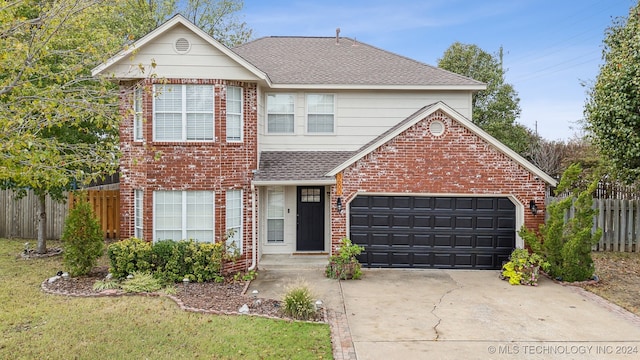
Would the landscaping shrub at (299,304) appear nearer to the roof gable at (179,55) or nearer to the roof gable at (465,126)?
the roof gable at (465,126)

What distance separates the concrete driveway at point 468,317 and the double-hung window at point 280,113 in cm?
471

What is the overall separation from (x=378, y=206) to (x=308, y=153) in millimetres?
2960

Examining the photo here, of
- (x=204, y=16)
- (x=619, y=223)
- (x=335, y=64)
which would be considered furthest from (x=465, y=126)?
(x=204, y=16)

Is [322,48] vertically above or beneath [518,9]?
beneath

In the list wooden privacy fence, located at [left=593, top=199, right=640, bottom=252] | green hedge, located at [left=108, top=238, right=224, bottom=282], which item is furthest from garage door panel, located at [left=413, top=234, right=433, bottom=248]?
wooden privacy fence, located at [left=593, top=199, right=640, bottom=252]

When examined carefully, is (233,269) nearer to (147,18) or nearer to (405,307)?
(405,307)

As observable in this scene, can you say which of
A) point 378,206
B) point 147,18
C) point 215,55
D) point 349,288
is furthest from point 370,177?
point 147,18

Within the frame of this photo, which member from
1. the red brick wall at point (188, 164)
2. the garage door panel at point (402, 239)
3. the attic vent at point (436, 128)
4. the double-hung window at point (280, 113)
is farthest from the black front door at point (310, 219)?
the attic vent at point (436, 128)

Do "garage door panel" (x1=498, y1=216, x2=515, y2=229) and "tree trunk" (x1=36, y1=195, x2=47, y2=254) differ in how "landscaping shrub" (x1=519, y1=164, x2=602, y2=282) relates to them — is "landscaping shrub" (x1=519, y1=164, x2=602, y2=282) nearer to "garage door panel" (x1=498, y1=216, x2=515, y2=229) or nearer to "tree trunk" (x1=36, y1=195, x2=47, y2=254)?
"garage door panel" (x1=498, y1=216, x2=515, y2=229)

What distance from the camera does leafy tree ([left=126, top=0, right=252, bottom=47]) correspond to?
22.7m

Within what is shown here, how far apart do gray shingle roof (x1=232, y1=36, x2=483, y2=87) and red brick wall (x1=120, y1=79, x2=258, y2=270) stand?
2514mm

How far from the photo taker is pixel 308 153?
1357 cm

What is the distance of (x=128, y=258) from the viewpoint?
10812mm

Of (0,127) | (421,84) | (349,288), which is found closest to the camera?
(0,127)
